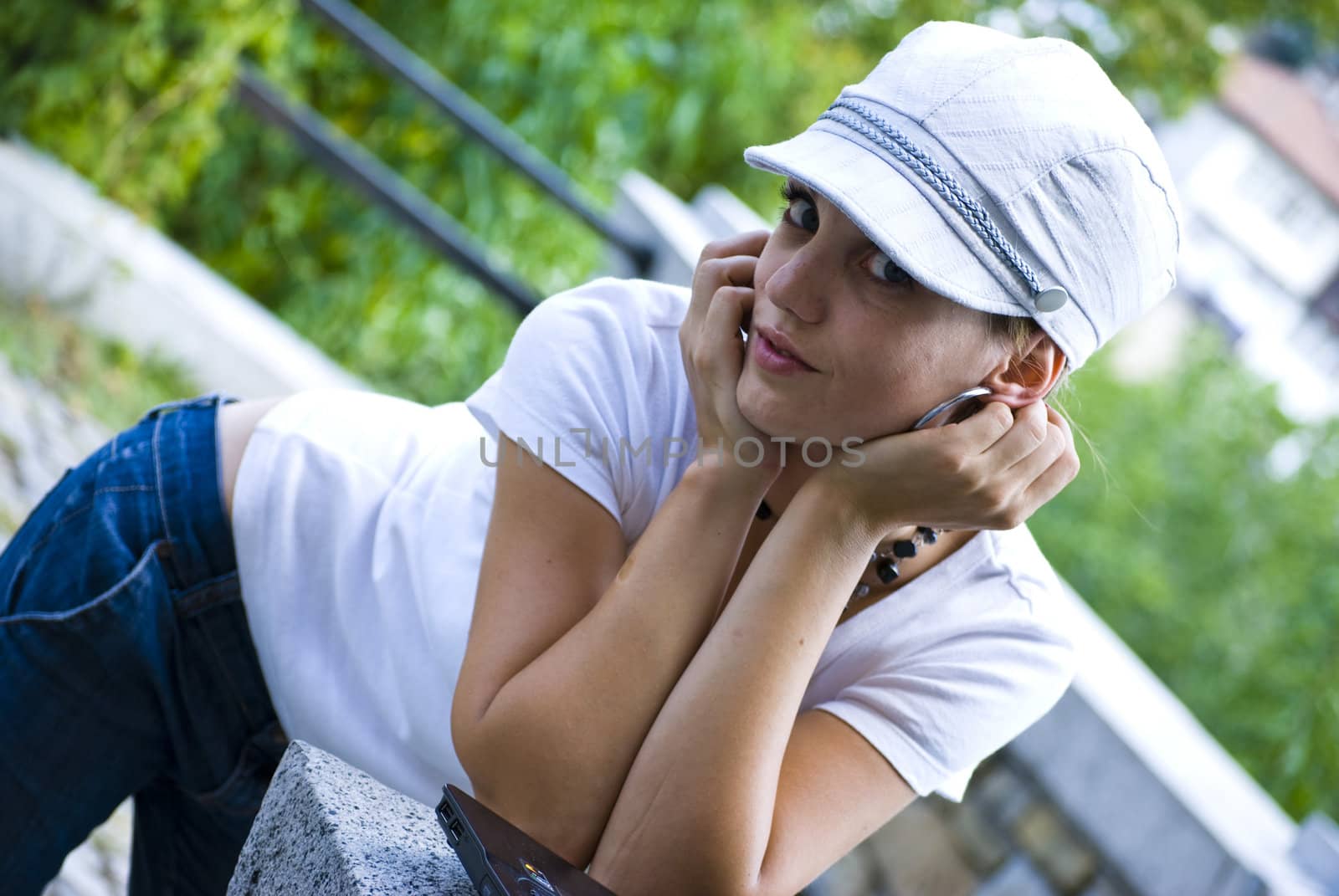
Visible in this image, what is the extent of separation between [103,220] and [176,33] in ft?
2.08

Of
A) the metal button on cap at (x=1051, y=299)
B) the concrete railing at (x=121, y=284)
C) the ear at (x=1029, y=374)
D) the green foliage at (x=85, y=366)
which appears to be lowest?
the green foliage at (x=85, y=366)

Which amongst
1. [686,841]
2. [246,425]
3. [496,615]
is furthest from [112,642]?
[686,841]

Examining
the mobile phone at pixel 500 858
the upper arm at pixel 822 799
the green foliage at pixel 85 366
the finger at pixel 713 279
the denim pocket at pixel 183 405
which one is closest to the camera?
the mobile phone at pixel 500 858

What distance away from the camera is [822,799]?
1393 millimetres

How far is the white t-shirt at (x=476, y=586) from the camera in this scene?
1.44 m

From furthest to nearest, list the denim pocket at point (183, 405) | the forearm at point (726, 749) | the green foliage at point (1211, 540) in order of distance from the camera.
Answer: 1. the green foliage at point (1211, 540)
2. the denim pocket at point (183, 405)
3. the forearm at point (726, 749)

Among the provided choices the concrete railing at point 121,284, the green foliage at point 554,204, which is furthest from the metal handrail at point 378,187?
the concrete railing at point 121,284

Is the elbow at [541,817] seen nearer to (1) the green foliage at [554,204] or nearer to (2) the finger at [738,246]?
(2) the finger at [738,246]

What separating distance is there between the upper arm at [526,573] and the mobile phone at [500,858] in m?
0.22

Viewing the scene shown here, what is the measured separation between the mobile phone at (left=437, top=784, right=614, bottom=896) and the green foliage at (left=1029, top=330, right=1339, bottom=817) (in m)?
4.05

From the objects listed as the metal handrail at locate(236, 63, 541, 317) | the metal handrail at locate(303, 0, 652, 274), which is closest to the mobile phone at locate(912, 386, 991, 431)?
the metal handrail at locate(236, 63, 541, 317)

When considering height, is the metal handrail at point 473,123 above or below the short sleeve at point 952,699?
above

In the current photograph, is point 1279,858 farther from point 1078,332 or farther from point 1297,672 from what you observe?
point 1297,672

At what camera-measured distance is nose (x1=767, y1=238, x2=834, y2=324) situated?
1314mm
